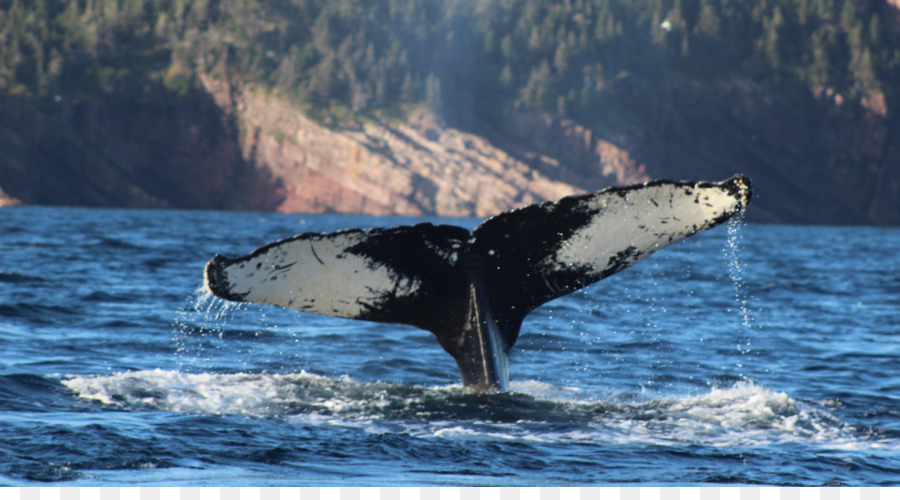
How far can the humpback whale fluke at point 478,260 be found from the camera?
523 centimetres

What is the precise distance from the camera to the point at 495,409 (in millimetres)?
6348

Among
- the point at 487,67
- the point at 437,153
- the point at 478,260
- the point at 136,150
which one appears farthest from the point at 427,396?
the point at 487,67

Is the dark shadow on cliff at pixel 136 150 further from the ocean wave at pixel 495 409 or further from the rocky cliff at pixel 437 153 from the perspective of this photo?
the ocean wave at pixel 495 409

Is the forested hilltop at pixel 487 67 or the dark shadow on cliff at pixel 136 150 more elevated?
the forested hilltop at pixel 487 67

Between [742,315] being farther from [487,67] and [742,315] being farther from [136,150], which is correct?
[487,67]

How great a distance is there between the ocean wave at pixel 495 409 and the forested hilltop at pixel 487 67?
71371 millimetres

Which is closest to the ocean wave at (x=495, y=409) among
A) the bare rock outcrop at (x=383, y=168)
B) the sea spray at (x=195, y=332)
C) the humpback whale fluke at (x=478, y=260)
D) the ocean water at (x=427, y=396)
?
the ocean water at (x=427, y=396)

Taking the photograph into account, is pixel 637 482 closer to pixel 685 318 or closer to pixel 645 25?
pixel 685 318

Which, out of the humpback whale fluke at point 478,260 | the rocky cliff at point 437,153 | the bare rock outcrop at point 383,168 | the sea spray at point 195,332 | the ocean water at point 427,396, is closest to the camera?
the ocean water at point 427,396

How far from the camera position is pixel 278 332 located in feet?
35.7

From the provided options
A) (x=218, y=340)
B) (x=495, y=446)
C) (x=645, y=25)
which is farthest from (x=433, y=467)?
(x=645, y=25)

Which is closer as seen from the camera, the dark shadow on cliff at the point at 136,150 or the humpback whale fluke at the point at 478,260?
the humpback whale fluke at the point at 478,260

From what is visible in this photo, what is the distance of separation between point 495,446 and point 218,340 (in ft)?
18.3

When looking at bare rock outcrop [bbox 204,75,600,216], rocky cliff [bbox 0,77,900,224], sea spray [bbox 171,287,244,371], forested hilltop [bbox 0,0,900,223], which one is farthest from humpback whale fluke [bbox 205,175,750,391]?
forested hilltop [bbox 0,0,900,223]
